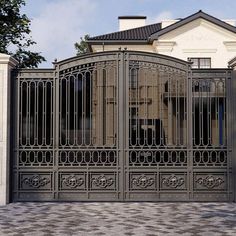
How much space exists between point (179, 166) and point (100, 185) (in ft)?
5.51

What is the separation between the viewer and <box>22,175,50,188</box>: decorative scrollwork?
31.2ft

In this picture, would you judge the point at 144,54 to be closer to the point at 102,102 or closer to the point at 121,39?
the point at 102,102

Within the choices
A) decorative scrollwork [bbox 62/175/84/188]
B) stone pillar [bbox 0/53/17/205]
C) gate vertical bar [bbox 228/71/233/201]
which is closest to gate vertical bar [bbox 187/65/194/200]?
gate vertical bar [bbox 228/71/233/201]

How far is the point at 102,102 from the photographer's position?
380 inches

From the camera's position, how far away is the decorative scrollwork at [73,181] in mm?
9516

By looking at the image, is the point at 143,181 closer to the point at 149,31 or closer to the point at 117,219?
the point at 117,219

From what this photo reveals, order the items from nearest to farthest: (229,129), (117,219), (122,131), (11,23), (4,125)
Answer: (117,219) < (4,125) < (122,131) < (229,129) < (11,23)

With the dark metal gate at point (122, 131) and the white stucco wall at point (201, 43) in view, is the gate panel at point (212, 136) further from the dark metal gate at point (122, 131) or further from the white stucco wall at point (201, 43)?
the white stucco wall at point (201, 43)

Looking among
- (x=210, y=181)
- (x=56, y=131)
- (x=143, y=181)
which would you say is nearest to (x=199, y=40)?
(x=210, y=181)

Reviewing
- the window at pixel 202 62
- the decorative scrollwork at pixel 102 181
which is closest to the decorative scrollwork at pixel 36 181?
the decorative scrollwork at pixel 102 181

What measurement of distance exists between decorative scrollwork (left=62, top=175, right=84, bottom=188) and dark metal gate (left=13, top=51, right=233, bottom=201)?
0.02 m

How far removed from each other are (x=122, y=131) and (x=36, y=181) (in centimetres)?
205

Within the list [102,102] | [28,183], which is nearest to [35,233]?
[28,183]

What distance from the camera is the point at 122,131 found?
9.51 meters
